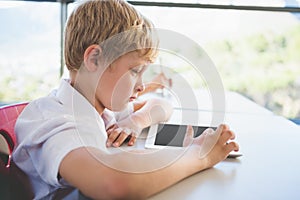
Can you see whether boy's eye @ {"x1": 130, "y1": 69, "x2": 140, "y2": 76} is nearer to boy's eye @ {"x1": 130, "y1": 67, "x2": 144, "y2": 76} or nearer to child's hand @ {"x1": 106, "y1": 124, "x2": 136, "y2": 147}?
boy's eye @ {"x1": 130, "y1": 67, "x2": 144, "y2": 76}

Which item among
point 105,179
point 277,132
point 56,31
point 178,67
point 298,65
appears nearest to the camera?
point 105,179

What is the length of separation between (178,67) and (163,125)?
3.04 feet

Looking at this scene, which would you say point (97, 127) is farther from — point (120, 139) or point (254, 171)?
point (254, 171)

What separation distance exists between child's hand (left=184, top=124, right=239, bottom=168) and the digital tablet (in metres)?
0.06

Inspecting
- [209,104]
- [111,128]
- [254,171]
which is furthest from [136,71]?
[209,104]

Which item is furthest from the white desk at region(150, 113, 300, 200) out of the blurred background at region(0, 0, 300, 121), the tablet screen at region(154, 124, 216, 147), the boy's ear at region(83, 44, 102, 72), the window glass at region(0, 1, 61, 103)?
the window glass at region(0, 1, 61, 103)

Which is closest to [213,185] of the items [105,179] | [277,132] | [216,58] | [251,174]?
[251,174]

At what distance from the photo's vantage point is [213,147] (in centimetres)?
83

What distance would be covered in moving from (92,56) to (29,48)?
7.33ft

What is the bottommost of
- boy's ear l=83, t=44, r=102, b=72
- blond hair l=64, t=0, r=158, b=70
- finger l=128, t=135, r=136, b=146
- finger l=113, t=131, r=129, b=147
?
finger l=128, t=135, r=136, b=146

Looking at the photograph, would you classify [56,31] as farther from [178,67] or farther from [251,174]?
[251,174]

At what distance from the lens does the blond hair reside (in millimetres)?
871

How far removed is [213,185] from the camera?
0.72m

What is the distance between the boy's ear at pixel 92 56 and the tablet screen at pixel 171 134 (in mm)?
267
